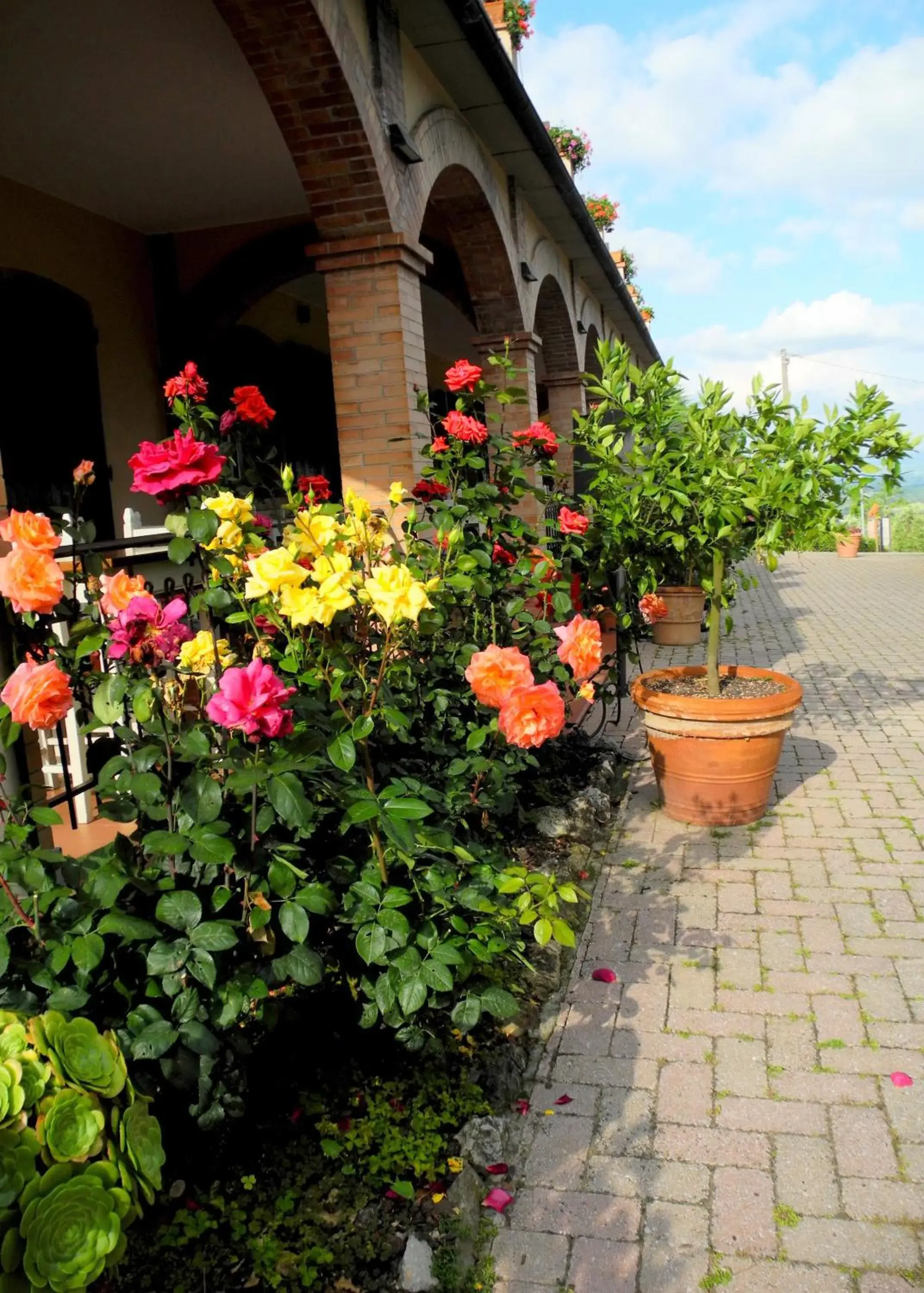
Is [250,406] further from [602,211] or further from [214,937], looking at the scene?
[602,211]

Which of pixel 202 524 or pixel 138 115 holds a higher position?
pixel 138 115

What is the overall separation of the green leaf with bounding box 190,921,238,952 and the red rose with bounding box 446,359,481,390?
7.52 feet

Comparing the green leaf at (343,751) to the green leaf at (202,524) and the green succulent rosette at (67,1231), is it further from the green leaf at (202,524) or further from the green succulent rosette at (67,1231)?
the green succulent rosette at (67,1231)

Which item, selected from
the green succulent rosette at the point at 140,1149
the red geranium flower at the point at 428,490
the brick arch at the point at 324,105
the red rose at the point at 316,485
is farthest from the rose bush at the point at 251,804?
the brick arch at the point at 324,105

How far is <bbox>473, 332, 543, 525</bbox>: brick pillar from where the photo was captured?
7762mm

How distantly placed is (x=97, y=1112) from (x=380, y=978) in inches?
29.0

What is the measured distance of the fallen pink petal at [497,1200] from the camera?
223 centimetres

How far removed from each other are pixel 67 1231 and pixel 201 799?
0.76 meters

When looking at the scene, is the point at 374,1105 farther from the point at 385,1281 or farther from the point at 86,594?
the point at 86,594

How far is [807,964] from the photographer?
10.6 ft

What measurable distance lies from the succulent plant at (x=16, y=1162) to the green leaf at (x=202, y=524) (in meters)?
1.18

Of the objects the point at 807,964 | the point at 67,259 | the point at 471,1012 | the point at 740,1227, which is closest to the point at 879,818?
the point at 807,964

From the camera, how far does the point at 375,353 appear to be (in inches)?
200

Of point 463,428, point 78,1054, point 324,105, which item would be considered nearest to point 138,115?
point 324,105
